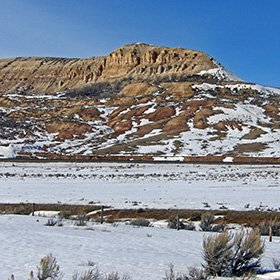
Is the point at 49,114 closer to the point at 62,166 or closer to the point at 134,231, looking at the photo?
the point at 62,166

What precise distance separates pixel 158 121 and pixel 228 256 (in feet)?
323

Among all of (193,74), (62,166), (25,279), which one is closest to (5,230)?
(25,279)

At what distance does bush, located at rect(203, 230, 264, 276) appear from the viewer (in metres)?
7.57

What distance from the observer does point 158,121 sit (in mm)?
105750

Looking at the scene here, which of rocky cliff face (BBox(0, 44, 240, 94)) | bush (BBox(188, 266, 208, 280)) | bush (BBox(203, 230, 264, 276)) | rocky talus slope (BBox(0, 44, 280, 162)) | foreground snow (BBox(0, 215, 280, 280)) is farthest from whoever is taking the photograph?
rocky cliff face (BBox(0, 44, 240, 94))

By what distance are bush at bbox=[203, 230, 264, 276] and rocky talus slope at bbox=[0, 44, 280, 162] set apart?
201 ft

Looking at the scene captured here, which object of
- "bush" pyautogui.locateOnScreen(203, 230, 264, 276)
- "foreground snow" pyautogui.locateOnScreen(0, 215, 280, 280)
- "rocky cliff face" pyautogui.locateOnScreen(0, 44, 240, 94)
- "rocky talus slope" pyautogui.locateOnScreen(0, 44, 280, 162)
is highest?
"rocky cliff face" pyautogui.locateOnScreen(0, 44, 240, 94)

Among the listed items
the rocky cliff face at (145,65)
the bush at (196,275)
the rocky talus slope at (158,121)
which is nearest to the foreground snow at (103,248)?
the bush at (196,275)

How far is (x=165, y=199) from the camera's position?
77.4ft

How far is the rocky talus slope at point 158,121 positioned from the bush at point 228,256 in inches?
2410

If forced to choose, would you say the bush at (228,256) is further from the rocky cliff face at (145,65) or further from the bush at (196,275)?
the rocky cliff face at (145,65)

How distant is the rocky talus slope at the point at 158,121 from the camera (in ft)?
259

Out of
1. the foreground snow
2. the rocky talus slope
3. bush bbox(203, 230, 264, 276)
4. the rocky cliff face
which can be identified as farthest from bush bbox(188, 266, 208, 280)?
the rocky cliff face

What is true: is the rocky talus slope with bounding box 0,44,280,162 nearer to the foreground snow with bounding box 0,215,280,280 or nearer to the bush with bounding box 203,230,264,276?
the foreground snow with bounding box 0,215,280,280
